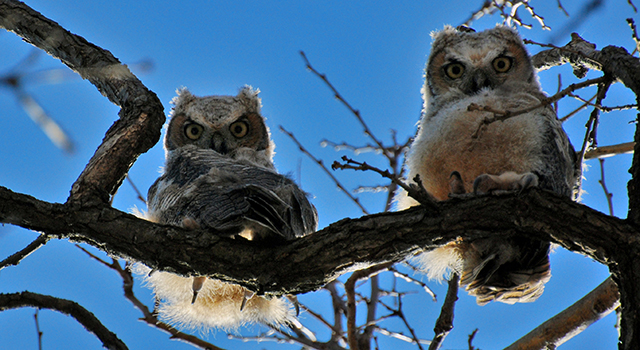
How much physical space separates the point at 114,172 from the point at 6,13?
1.31 m

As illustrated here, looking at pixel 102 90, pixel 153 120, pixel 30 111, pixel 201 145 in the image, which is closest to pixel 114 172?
pixel 153 120

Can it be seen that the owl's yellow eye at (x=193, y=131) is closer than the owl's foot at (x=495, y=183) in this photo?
No

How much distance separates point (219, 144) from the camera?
4.00 meters

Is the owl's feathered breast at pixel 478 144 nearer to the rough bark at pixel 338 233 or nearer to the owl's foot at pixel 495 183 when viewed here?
the owl's foot at pixel 495 183

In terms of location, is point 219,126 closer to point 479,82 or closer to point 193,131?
point 193,131

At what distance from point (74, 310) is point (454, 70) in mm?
2565

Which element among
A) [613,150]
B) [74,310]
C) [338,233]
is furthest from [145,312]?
[613,150]

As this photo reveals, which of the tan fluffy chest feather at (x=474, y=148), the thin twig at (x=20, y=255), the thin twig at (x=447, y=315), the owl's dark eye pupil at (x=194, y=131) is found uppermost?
the owl's dark eye pupil at (x=194, y=131)

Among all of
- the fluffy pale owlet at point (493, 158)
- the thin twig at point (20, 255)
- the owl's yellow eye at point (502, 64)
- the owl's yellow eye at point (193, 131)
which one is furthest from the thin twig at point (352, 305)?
the thin twig at point (20, 255)

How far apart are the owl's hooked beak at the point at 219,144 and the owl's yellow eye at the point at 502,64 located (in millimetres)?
→ 1823

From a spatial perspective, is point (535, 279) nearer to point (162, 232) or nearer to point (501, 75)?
point (501, 75)

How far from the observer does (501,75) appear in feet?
11.6

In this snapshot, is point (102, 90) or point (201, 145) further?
point (201, 145)

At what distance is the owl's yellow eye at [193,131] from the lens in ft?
13.5
